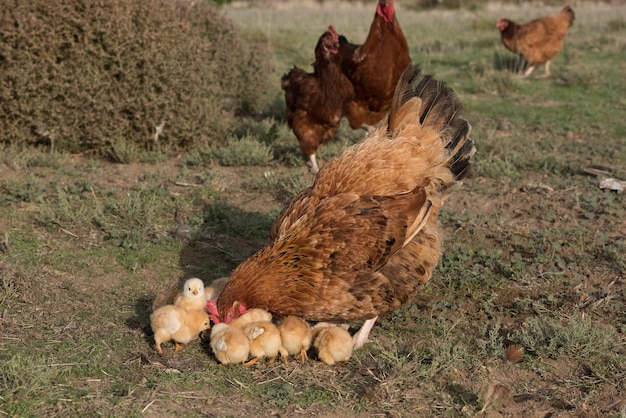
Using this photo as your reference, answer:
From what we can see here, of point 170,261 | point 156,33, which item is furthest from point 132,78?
point 170,261

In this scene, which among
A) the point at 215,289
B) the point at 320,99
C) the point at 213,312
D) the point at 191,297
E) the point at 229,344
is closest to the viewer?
the point at 229,344

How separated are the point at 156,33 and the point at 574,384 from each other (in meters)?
5.47

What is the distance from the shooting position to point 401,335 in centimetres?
450

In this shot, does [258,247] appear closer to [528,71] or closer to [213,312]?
[213,312]

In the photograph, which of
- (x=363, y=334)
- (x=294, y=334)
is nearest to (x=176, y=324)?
(x=294, y=334)

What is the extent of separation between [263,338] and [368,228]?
0.85 m

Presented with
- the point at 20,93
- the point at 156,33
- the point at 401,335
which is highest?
the point at 156,33

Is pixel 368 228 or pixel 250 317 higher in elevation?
pixel 368 228

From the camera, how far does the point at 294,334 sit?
3945mm

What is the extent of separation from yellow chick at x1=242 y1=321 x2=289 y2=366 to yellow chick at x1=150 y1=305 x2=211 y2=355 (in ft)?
1.10

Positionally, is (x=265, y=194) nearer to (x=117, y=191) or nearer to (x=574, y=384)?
(x=117, y=191)

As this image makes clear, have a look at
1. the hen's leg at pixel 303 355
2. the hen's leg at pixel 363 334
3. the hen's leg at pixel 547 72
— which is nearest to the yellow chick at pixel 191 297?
the hen's leg at pixel 303 355

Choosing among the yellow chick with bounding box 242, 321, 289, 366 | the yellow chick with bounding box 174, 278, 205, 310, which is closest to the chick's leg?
the yellow chick with bounding box 242, 321, 289, 366

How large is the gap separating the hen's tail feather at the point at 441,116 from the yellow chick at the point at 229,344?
1674mm
